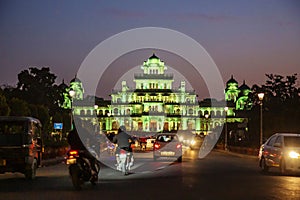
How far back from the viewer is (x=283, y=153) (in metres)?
23.8

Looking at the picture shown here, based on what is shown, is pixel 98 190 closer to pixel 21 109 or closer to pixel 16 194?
pixel 16 194

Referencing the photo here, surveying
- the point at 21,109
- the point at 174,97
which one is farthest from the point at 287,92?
the point at 174,97

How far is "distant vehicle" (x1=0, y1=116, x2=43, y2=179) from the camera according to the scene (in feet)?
63.8

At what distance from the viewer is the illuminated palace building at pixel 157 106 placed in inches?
6166

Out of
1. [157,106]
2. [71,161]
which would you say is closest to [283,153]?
[71,161]

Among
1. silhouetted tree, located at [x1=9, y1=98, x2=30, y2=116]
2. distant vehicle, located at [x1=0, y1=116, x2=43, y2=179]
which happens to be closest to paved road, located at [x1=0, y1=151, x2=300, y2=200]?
distant vehicle, located at [x1=0, y1=116, x2=43, y2=179]

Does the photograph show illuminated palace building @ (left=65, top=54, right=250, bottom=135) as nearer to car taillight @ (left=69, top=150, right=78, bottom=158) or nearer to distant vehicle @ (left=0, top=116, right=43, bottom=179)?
distant vehicle @ (left=0, top=116, right=43, bottom=179)

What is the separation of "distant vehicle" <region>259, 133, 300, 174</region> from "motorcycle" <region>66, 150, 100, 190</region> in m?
8.62

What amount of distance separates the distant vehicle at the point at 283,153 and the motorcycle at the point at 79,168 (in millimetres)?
8623

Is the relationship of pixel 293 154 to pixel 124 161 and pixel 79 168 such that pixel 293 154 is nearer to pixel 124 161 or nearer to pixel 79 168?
pixel 124 161

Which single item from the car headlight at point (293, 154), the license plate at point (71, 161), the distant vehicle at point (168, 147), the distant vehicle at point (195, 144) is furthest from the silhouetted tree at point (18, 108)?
the license plate at point (71, 161)

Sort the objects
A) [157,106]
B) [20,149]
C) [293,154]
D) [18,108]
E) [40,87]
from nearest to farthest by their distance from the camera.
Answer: [20,149]
[293,154]
[18,108]
[40,87]
[157,106]

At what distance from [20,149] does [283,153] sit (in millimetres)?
9829

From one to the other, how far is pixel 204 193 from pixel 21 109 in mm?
35149
